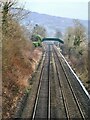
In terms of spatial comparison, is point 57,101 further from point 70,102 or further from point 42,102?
point 42,102

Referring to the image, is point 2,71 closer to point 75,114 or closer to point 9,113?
point 9,113

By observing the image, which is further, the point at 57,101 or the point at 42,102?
the point at 57,101

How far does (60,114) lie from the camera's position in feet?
75.5

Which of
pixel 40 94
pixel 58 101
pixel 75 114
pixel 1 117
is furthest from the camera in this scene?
pixel 40 94

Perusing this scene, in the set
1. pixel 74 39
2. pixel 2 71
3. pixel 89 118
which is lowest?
pixel 89 118

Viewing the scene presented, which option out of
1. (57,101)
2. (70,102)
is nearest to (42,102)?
(57,101)

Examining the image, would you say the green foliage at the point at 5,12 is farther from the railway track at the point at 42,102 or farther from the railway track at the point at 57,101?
the railway track at the point at 42,102

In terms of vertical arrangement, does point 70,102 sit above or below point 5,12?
below

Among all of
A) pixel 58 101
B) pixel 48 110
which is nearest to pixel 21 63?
pixel 58 101

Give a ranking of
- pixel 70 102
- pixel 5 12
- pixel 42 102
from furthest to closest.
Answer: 1. pixel 5 12
2. pixel 70 102
3. pixel 42 102

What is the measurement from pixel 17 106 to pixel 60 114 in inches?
141

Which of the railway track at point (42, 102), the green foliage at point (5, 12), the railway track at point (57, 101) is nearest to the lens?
the railway track at point (42, 102)

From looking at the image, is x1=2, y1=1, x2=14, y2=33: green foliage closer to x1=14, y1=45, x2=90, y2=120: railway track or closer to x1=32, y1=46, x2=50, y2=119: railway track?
x1=14, y1=45, x2=90, y2=120: railway track

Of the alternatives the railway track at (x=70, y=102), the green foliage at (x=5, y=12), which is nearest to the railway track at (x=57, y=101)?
the railway track at (x=70, y=102)
